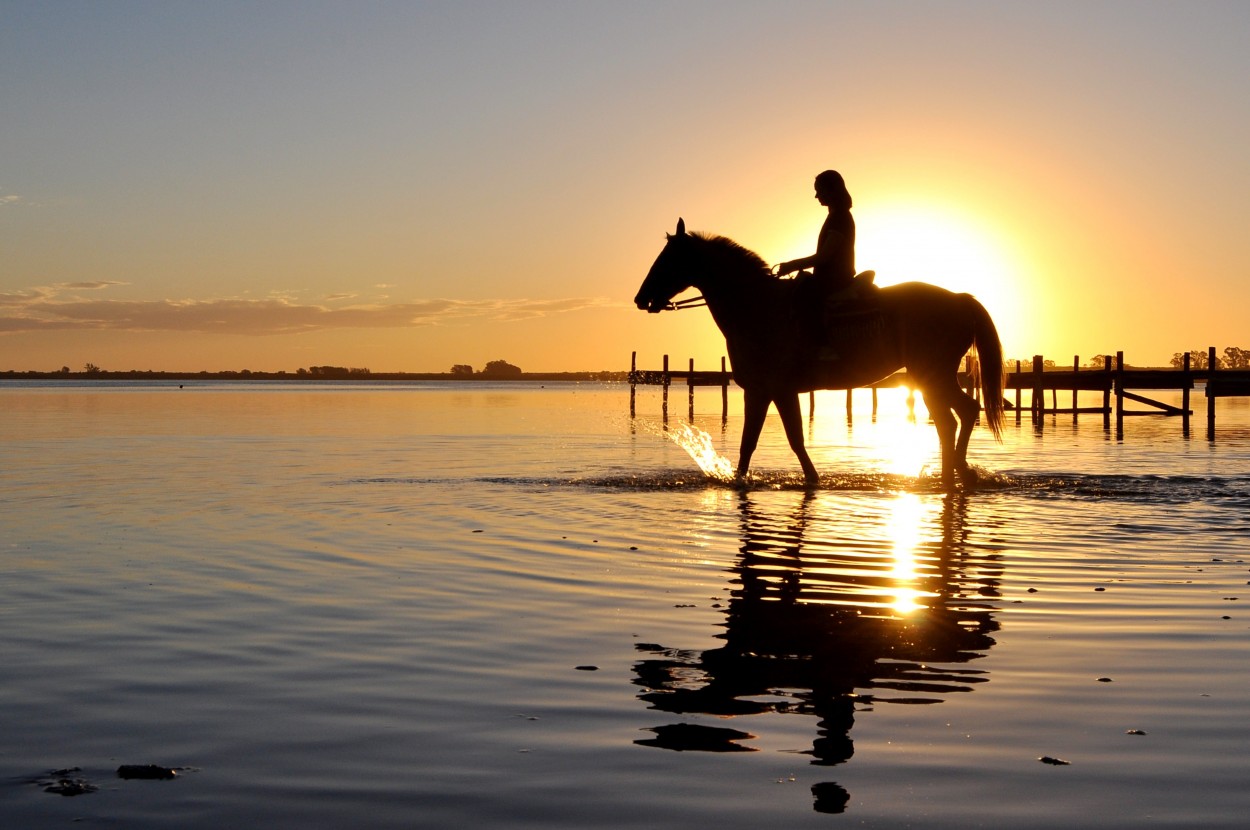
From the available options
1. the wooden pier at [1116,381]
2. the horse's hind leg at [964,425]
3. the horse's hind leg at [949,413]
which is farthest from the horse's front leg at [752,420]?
the wooden pier at [1116,381]

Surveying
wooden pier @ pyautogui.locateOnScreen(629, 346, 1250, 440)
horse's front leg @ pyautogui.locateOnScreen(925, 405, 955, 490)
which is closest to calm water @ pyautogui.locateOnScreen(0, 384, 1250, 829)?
horse's front leg @ pyautogui.locateOnScreen(925, 405, 955, 490)

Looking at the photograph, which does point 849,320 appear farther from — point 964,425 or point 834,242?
point 964,425

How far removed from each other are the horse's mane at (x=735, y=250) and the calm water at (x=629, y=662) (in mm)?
3166

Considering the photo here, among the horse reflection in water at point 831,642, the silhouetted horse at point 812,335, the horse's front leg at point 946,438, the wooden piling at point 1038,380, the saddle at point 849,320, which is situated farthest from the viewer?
the wooden piling at point 1038,380

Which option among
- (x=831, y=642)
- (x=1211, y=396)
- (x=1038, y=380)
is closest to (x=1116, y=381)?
(x=1038, y=380)

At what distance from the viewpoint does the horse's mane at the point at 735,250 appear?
15.0m

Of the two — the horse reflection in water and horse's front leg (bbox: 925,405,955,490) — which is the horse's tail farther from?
the horse reflection in water

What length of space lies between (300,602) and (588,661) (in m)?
2.50

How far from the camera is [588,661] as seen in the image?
572cm

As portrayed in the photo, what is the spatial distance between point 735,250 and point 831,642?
375 inches

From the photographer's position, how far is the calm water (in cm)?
378

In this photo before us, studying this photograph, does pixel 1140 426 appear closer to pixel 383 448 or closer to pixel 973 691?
pixel 383 448

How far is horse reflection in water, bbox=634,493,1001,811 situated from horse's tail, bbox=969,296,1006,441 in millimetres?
5493

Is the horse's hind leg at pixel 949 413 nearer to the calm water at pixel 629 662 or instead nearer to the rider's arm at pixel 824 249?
the calm water at pixel 629 662
